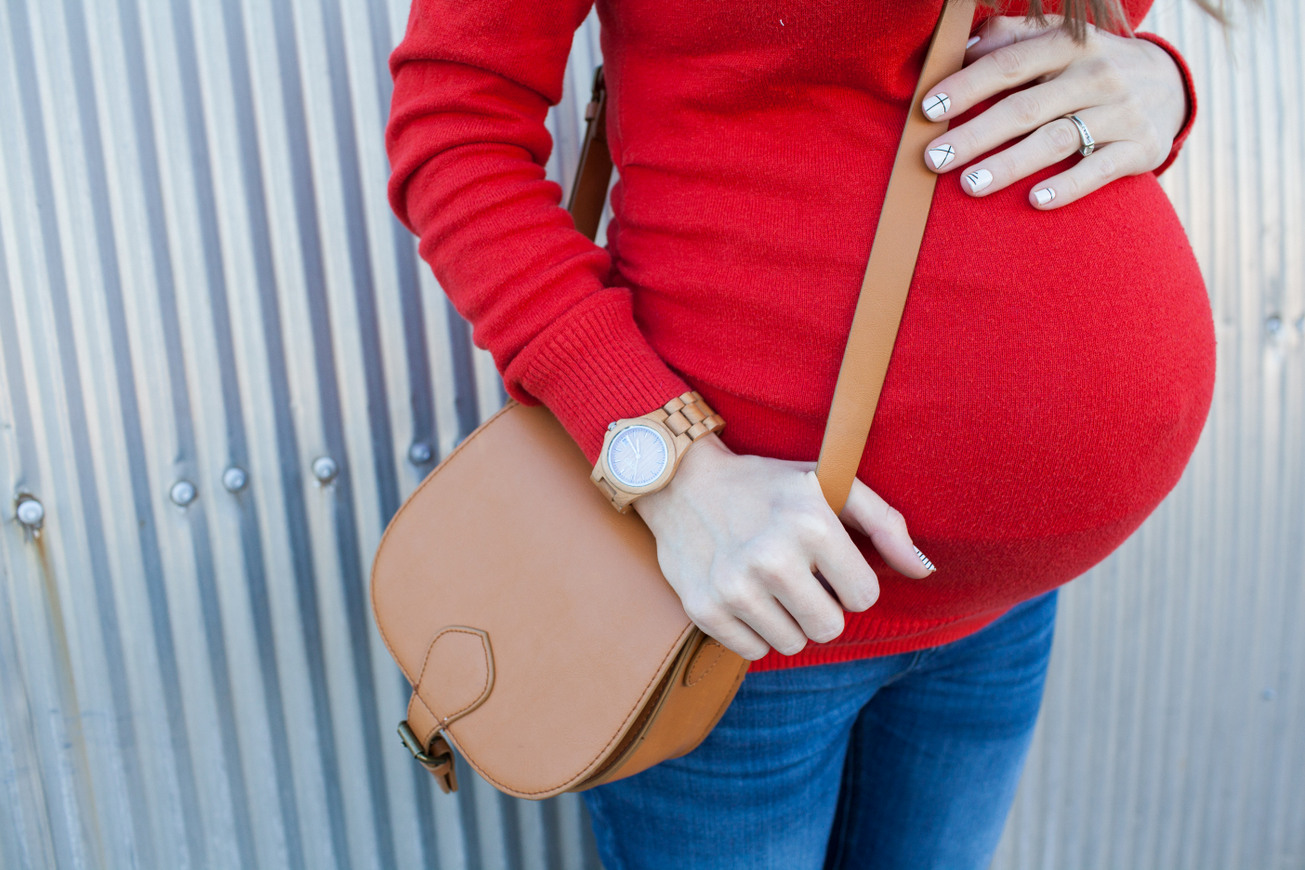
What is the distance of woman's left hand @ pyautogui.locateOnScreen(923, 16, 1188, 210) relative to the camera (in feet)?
1.95

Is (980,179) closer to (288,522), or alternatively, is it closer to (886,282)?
(886,282)

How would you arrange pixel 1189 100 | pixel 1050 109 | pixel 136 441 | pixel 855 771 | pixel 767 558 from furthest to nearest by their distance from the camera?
pixel 136 441
pixel 855 771
pixel 1189 100
pixel 1050 109
pixel 767 558

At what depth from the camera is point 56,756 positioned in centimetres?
110

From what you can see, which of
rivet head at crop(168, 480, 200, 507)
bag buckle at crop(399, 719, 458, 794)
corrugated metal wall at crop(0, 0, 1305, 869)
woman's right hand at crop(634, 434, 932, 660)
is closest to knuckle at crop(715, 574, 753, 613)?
woman's right hand at crop(634, 434, 932, 660)

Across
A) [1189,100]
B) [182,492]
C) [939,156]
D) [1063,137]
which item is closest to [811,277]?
[939,156]

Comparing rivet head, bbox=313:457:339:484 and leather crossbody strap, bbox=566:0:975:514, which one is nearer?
leather crossbody strap, bbox=566:0:975:514

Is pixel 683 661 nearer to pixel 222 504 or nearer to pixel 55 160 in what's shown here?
pixel 222 504

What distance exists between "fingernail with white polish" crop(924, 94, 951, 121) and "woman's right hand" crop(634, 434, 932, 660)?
0.94 feet

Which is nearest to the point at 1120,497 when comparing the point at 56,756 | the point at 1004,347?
the point at 1004,347

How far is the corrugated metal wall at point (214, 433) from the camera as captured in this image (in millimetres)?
1002

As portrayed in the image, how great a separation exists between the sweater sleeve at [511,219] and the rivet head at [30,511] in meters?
0.79

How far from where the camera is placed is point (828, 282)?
0.60 m

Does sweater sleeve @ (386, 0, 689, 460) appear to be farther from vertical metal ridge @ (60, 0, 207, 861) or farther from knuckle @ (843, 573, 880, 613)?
vertical metal ridge @ (60, 0, 207, 861)

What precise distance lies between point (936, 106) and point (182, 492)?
1.05 metres
